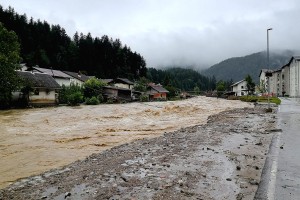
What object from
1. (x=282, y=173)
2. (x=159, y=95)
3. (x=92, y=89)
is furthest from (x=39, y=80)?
(x=159, y=95)

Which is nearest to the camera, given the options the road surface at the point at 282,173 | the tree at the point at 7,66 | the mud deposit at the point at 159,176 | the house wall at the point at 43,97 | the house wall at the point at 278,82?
the road surface at the point at 282,173

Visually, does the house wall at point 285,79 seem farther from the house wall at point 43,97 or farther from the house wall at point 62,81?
the house wall at point 43,97

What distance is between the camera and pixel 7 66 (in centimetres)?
4084

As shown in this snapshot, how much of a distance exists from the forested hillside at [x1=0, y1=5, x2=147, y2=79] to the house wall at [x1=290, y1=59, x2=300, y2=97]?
5605cm

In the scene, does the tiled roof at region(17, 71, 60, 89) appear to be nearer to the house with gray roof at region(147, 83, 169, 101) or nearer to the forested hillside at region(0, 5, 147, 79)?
the forested hillside at region(0, 5, 147, 79)

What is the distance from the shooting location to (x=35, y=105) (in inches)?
1866

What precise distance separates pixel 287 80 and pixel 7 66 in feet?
262

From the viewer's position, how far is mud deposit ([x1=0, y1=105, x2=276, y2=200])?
703cm

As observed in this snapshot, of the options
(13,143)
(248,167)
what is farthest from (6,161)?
(248,167)

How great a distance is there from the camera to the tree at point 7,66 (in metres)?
40.3

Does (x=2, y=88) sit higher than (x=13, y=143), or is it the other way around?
(x=2, y=88)

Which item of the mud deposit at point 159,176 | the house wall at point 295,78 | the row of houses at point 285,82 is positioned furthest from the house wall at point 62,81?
the mud deposit at point 159,176

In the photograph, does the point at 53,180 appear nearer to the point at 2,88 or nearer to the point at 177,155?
the point at 177,155

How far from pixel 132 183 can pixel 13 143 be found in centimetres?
1106
